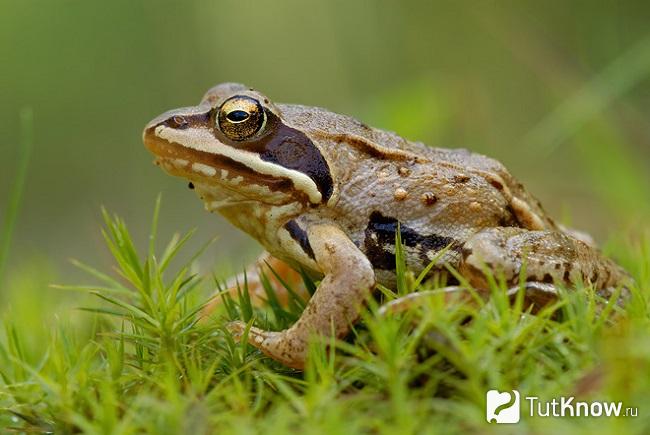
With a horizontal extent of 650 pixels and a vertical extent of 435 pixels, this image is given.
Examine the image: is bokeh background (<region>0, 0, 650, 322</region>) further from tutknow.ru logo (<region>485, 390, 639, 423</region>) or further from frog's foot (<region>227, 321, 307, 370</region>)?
tutknow.ru logo (<region>485, 390, 639, 423</region>)

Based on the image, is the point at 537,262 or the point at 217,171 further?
the point at 217,171

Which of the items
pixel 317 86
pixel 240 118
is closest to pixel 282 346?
pixel 240 118

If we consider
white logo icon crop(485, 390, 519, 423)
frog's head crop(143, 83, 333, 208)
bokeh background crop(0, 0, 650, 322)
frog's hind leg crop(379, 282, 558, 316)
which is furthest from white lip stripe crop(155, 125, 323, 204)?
bokeh background crop(0, 0, 650, 322)

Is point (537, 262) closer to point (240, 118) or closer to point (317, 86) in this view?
point (240, 118)

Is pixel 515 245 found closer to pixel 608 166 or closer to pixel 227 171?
pixel 227 171

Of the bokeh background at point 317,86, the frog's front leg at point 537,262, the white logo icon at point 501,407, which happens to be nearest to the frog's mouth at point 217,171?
the frog's front leg at point 537,262

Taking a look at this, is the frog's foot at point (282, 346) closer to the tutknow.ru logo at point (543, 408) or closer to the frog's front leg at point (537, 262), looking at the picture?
the tutknow.ru logo at point (543, 408)
